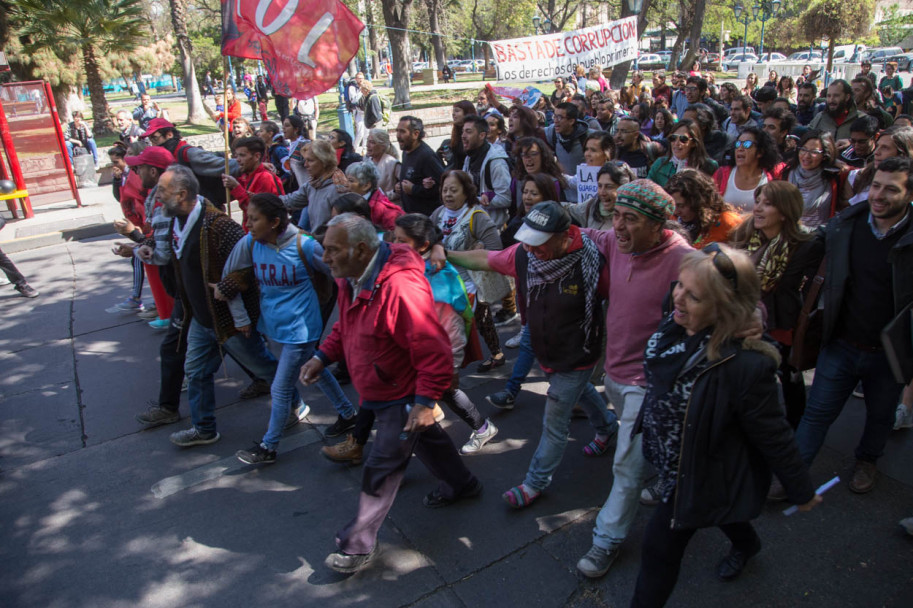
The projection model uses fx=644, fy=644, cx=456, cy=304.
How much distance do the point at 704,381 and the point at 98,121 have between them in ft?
83.8

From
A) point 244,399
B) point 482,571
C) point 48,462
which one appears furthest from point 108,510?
point 482,571

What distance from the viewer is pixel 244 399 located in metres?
5.26

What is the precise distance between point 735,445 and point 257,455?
3020 mm

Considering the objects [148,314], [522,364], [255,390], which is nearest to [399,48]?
[148,314]

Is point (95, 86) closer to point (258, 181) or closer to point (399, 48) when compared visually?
point (399, 48)

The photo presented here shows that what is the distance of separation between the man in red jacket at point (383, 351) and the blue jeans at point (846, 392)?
1.98 meters

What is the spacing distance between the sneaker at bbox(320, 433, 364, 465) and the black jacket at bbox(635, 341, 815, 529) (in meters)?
2.33

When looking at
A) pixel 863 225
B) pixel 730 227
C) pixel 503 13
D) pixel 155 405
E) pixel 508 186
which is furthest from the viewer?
pixel 503 13

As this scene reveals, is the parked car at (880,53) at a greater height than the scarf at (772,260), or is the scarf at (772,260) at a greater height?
the parked car at (880,53)

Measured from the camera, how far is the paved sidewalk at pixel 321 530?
307cm

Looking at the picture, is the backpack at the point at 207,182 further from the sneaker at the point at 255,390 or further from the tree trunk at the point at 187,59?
the tree trunk at the point at 187,59

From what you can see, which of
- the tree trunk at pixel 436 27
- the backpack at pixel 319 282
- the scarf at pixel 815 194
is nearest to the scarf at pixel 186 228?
the backpack at pixel 319 282

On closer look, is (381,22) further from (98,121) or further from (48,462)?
(48,462)

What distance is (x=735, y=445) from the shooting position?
234 centimetres
